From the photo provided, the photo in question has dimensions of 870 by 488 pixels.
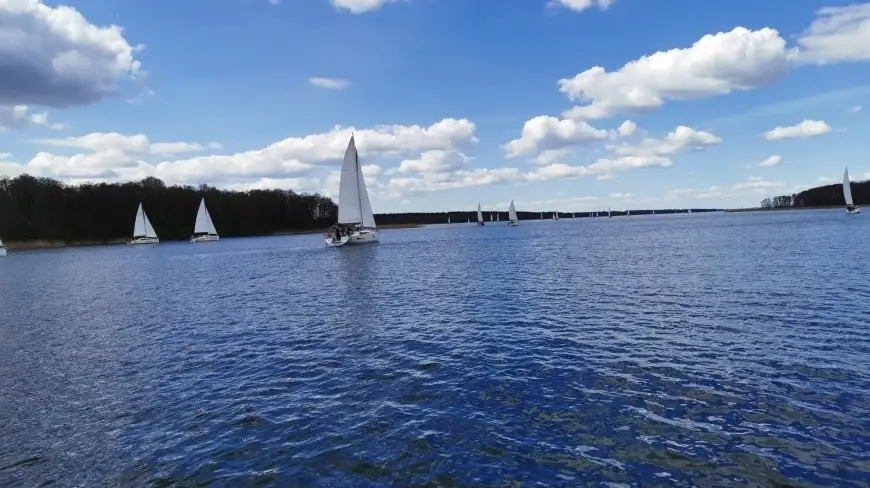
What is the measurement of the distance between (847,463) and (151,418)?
1630 centimetres

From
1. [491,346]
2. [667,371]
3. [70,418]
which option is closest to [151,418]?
[70,418]

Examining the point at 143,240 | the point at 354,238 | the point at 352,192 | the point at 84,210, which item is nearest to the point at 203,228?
the point at 143,240

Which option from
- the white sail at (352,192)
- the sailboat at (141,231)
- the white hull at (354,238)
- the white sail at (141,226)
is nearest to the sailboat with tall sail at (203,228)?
the sailboat at (141,231)

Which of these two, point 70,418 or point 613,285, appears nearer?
point 70,418

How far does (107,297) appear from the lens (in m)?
40.6

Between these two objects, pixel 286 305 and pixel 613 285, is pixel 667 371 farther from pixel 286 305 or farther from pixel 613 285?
pixel 286 305

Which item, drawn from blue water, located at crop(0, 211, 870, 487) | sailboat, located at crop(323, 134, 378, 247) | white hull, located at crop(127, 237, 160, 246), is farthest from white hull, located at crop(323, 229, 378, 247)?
white hull, located at crop(127, 237, 160, 246)

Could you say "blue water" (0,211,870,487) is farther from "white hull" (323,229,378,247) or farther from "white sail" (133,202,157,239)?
"white sail" (133,202,157,239)

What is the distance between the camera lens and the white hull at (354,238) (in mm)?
96938

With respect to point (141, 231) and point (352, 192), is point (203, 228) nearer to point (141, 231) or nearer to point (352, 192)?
point (141, 231)

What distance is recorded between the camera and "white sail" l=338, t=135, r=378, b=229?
92.2 metres

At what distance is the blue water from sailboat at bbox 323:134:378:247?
201ft

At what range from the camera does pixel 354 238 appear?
320 feet

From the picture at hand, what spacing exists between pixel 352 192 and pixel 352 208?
3.27 meters
